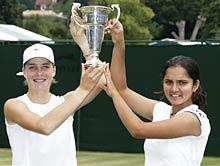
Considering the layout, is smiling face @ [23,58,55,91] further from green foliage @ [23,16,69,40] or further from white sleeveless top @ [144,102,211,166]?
green foliage @ [23,16,69,40]

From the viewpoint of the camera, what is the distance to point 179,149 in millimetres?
3656

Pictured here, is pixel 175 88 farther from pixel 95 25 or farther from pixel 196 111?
pixel 95 25

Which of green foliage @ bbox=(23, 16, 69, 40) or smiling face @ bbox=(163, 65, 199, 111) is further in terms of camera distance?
green foliage @ bbox=(23, 16, 69, 40)

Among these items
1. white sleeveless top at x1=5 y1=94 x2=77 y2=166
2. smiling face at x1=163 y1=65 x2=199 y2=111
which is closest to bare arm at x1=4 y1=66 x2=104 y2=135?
white sleeveless top at x1=5 y1=94 x2=77 y2=166

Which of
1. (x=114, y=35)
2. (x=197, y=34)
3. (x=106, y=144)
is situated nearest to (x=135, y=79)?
(x=106, y=144)

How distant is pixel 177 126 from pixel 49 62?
2.66 ft

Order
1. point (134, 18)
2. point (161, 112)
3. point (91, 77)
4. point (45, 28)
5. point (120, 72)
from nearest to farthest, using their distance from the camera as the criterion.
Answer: point (91, 77) → point (161, 112) → point (120, 72) → point (134, 18) → point (45, 28)

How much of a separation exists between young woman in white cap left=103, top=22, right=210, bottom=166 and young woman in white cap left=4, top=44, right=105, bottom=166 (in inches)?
9.0

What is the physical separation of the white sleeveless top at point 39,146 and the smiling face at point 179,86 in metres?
0.61

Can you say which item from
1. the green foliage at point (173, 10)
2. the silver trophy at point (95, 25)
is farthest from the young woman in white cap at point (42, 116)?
the green foliage at point (173, 10)

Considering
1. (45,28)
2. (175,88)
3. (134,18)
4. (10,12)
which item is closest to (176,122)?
(175,88)

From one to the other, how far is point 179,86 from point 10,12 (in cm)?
4241

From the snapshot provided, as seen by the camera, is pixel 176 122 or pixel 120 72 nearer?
pixel 176 122

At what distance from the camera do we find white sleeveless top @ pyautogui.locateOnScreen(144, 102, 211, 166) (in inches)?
143
